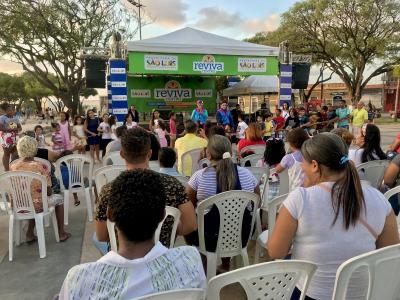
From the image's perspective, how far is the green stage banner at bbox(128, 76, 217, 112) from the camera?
55.9 ft

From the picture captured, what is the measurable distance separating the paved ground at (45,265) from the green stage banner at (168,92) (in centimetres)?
1290

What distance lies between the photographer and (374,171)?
4.16 meters

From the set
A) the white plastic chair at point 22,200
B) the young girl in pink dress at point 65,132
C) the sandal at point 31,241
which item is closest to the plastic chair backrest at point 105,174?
the white plastic chair at point 22,200

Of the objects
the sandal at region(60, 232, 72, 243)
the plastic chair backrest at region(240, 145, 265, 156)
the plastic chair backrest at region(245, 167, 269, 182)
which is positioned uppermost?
the plastic chair backrest at region(240, 145, 265, 156)

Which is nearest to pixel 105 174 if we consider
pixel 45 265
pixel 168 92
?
pixel 45 265

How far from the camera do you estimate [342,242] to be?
5.73ft

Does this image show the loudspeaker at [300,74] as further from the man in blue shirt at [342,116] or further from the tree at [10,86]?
the tree at [10,86]

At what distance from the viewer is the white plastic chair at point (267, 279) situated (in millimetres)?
1377

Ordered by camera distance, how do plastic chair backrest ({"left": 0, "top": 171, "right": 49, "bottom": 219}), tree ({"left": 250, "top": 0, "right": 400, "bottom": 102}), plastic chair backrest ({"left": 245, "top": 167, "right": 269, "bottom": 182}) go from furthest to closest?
1. tree ({"left": 250, "top": 0, "right": 400, "bottom": 102})
2. plastic chair backrest ({"left": 245, "top": 167, "right": 269, "bottom": 182})
3. plastic chair backrest ({"left": 0, "top": 171, "right": 49, "bottom": 219})

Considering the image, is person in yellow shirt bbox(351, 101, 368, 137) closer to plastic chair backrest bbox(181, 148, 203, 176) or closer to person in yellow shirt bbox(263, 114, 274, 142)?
person in yellow shirt bbox(263, 114, 274, 142)

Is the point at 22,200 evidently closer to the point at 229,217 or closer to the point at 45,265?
the point at 45,265

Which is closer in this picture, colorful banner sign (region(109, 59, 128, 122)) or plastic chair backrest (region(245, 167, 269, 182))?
plastic chair backrest (region(245, 167, 269, 182))

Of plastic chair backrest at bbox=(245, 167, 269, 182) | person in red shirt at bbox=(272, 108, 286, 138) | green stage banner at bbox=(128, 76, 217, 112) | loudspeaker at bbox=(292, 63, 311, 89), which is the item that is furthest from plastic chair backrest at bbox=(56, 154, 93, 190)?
green stage banner at bbox=(128, 76, 217, 112)

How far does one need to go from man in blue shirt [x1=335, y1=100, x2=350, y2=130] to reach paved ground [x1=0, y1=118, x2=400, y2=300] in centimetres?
920
